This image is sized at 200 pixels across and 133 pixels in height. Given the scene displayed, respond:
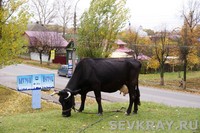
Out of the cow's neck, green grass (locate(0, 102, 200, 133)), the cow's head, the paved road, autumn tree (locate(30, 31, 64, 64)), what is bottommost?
the paved road

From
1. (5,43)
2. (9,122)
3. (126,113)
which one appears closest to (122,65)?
(126,113)

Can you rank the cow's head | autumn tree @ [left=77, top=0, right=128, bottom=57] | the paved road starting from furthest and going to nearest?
autumn tree @ [left=77, top=0, right=128, bottom=57] → the paved road → the cow's head

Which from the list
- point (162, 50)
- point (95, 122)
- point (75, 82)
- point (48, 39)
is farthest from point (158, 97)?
point (48, 39)

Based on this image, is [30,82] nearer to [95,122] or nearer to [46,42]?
[95,122]

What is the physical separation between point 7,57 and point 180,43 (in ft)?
73.4

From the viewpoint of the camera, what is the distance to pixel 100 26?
116ft

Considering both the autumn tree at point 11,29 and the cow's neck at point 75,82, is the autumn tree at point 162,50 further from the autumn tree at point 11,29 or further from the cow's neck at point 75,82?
the cow's neck at point 75,82

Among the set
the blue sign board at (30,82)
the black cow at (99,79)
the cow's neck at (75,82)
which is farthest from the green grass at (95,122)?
the blue sign board at (30,82)

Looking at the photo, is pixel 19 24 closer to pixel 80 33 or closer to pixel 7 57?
pixel 7 57

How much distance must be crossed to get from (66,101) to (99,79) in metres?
1.36

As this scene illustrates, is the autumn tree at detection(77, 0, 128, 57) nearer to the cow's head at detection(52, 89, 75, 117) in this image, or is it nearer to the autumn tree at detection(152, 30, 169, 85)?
the autumn tree at detection(152, 30, 169, 85)

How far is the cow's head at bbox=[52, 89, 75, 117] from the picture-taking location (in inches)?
428

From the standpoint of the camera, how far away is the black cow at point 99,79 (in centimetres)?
1102

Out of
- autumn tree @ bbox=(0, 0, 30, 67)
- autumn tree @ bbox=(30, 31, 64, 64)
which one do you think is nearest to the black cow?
autumn tree @ bbox=(0, 0, 30, 67)
